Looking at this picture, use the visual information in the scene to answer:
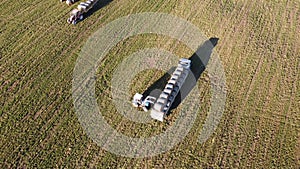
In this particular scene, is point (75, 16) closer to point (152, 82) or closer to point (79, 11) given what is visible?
point (79, 11)

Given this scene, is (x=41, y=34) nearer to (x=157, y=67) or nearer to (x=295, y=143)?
(x=157, y=67)

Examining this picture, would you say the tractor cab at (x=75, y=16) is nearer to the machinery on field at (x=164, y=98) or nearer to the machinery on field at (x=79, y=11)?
the machinery on field at (x=79, y=11)

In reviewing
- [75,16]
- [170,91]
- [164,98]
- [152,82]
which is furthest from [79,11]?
[164,98]

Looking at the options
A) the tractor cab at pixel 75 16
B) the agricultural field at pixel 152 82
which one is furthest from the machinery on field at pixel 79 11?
the agricultural field at pixel 152 82

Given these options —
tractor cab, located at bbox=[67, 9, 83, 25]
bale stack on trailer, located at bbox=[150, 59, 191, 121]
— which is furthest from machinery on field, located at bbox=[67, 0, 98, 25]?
bale stack on trailer, located at bbox=[150, 59, 191, 121]

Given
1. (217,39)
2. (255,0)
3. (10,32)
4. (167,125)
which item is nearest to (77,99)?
(167,125)

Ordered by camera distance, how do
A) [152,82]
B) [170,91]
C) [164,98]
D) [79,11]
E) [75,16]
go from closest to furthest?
[164,98] < [170,91] < [152,82] < [75,16] < [79,11]

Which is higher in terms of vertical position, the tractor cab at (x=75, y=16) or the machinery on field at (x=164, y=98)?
the tractor cab at (x=75, y=16)
